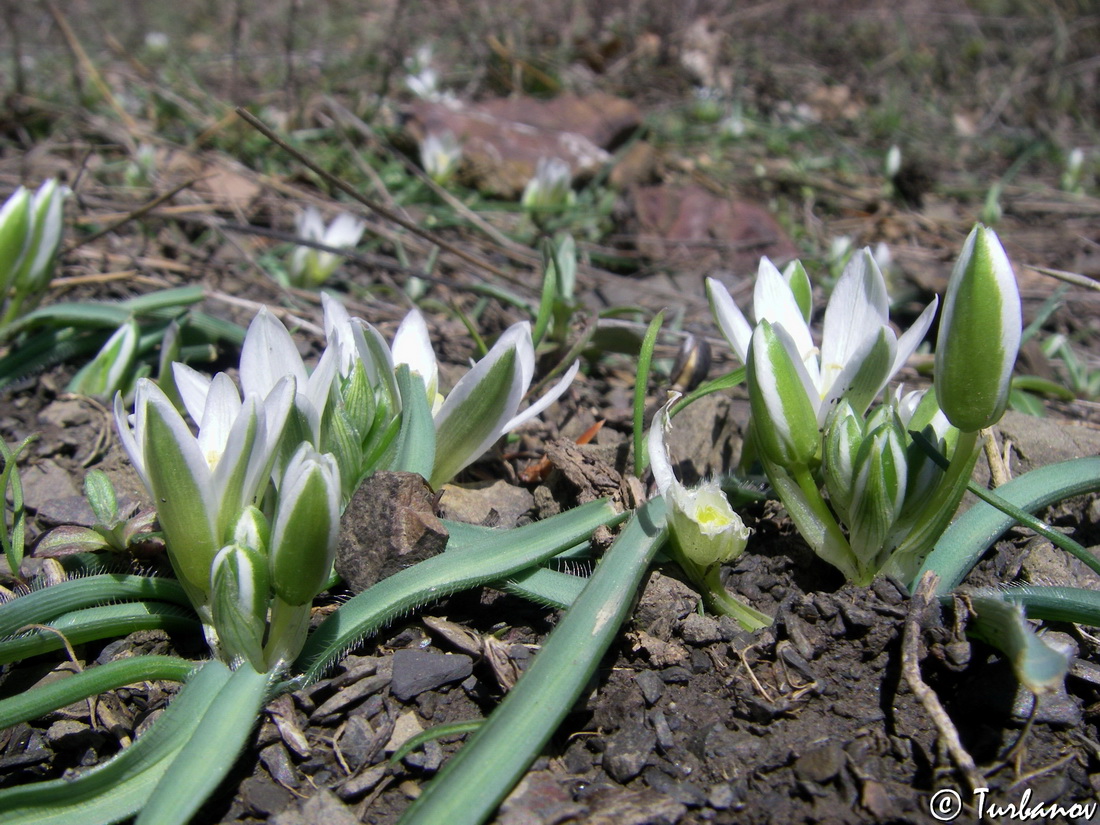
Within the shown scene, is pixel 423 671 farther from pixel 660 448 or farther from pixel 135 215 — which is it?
pixel 135 215

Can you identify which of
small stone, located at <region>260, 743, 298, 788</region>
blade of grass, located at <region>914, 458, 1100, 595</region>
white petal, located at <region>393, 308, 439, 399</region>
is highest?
white petal, located at <region>393, 308, 439, 399</region>

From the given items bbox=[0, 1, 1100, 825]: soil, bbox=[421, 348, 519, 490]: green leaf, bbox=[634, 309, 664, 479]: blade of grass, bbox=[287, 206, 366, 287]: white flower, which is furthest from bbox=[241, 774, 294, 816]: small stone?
bbox=[287, 206, 366, 287]: white flower

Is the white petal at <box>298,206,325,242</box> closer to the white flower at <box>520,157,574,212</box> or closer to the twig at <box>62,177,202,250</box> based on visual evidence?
the twig at <box>62,177,202,250</box>

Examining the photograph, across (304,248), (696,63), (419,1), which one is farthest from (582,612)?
(419,1)

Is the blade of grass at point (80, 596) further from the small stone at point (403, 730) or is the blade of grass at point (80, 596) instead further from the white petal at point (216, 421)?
the small stone at point (403, 730)

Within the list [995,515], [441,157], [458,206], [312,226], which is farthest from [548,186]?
[995,515]

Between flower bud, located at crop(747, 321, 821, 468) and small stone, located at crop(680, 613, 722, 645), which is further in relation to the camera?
small stone, located at crop(680, 613, 722, 645)

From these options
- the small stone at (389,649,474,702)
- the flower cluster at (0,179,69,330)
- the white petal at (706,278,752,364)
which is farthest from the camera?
the flower cluster at (0,179,69,330)
